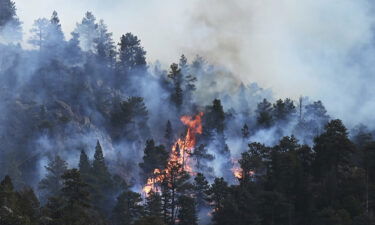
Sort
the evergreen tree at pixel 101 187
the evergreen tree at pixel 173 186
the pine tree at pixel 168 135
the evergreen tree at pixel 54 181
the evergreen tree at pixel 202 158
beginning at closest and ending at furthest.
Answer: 1. the evergreen tree at pixel 101 187
2. the evergreen tree at pixel 173 186
3. the evergreen tree at pixel 54 181
4. the evergreen tree at pixel 202 158
5. the pine tree at pixel 168 135

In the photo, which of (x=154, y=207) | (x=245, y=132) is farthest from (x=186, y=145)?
(x=154, y=207)

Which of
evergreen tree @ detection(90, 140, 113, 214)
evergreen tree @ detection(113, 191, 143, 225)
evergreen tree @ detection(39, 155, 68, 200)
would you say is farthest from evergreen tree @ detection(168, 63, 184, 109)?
evergreen tree @ detection(113, 191, 143, 225)

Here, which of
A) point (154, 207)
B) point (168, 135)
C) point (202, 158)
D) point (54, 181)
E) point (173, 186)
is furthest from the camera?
point (168, 135)

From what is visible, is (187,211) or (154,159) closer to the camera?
(187,211)

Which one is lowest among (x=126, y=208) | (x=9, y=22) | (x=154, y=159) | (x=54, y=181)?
(x=126, y=208)

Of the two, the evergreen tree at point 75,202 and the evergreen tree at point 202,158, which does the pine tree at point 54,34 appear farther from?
the evergreen tree at point 75,202

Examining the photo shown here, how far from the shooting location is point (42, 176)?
104750mm

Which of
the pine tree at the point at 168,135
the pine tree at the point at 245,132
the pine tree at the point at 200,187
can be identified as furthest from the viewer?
the pine tree at the point at 245,132

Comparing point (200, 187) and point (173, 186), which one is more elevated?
point (200, 187)

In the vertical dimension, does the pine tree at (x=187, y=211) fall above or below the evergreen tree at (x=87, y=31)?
below

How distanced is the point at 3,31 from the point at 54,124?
145 ft

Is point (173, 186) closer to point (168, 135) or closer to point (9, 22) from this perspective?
point (168, 135)

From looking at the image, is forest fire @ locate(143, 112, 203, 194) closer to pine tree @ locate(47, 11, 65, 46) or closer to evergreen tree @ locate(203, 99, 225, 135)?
evergreen tree @ locate(203, 99, 225, 135)

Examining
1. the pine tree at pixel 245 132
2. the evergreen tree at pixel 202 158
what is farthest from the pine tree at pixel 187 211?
the pine tree at pixel 245 132
